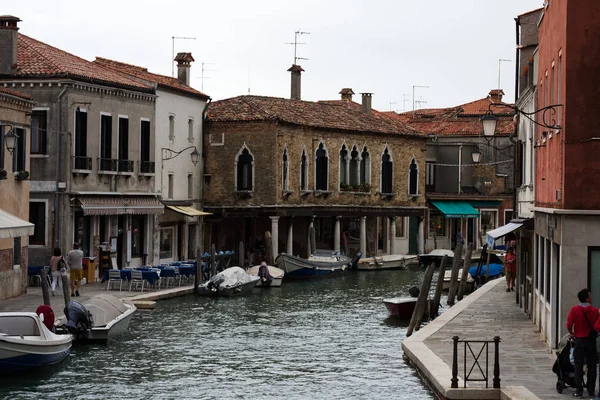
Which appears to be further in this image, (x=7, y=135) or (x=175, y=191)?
(x=175, y=191)

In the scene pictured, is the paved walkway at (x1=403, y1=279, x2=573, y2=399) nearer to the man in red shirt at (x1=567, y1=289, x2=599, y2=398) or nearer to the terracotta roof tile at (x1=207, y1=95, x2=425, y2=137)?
the man in red shirt at (x1=567, y1=289, x2=599, y2=398)

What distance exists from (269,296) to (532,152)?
1286 centimetres

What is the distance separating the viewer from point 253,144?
46.9m

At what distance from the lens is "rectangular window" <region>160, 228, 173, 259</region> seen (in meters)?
41.8

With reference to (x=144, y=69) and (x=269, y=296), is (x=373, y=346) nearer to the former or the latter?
(x=269, y=296)

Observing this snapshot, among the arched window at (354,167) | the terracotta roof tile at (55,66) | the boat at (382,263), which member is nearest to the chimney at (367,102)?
the arched window at (354,167)

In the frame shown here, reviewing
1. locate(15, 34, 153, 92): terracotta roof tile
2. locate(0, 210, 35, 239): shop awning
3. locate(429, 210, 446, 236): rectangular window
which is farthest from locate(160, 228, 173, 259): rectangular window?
locate(429, 210, 446, 236): rectangular window

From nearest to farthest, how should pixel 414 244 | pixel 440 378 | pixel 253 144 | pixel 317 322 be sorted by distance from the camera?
1. pixel 440 378
2. pixel 317 322
3. pixel 253 144
4. pixel 414 244

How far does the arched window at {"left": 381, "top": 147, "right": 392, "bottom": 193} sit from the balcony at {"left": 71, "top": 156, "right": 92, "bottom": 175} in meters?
21.2

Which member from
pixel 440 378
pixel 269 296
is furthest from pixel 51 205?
pixel 440 378

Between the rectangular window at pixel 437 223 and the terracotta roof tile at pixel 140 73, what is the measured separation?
19152mm

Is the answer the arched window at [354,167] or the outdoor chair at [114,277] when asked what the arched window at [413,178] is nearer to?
the arched window at [354,167]

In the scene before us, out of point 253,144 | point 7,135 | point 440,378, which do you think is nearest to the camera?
point 440,378

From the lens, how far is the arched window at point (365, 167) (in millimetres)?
53250
